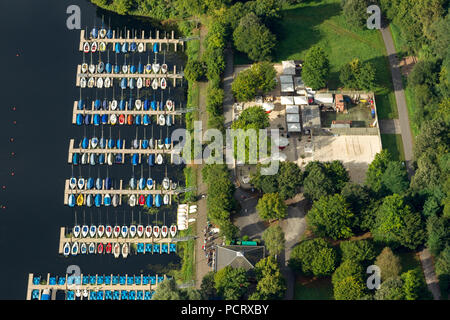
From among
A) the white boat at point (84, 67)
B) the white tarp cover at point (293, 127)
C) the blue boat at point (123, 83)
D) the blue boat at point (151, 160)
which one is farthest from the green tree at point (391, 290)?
the white boat at point (84, 67)

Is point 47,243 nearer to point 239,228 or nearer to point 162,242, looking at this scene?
point 162,242

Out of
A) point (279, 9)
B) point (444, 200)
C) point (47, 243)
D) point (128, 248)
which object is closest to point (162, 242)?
point (128, 248)

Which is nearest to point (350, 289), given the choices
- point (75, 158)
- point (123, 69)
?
point (75, 158)

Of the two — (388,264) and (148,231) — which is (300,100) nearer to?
(148,231)

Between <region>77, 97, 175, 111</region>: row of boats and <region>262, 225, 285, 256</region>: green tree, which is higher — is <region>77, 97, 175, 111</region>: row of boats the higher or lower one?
the higher one

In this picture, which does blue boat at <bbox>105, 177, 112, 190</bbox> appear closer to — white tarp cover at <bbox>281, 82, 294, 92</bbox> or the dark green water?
the dark green water

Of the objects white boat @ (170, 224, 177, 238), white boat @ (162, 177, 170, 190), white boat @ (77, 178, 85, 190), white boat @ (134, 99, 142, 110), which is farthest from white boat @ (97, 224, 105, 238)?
white boat @ (134, 99, 142, 110)

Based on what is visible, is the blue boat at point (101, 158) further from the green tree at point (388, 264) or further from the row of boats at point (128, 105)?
the green tree at point (388, 264)
